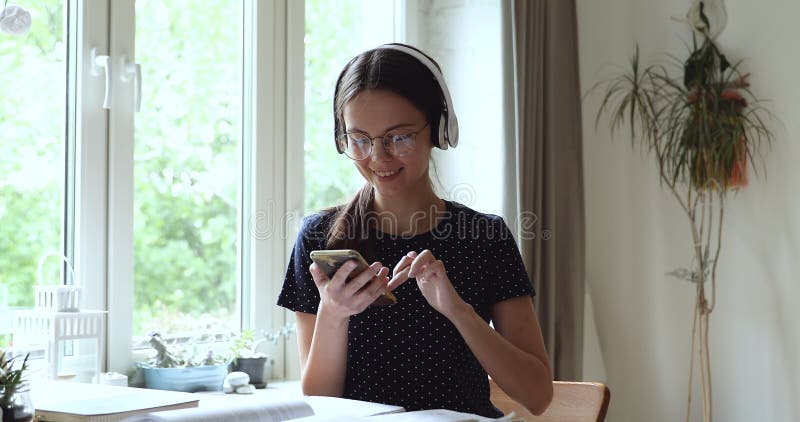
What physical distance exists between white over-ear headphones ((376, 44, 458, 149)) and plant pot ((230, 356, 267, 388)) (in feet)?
3.51

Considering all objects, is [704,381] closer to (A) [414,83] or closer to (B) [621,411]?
(B) [621,411]

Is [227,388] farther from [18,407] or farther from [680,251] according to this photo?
[680,251]

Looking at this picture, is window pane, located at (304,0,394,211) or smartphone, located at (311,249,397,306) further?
window pane, located at (304,0,394,211)

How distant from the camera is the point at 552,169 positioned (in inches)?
116

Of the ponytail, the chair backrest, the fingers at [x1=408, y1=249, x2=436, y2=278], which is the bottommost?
the chair backrest

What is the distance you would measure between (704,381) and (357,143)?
2061mm

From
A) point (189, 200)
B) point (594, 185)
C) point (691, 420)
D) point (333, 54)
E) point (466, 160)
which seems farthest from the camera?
point (594, 185)

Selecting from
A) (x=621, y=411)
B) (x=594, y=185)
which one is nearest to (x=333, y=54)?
(x=594, y=185)

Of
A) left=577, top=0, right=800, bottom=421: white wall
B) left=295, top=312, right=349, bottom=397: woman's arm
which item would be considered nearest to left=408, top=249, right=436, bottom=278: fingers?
left=295, top=312, right=349, bottom=397: woman's arm

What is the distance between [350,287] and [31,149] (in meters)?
1.00

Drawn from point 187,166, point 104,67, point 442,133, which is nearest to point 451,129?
point 442,133

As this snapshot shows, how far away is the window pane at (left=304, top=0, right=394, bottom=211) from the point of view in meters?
2.59

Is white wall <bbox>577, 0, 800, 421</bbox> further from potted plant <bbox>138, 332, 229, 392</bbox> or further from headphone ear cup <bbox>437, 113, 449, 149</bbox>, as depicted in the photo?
headphone ear cup <bbox>437, 113, 449, 149</bbox>

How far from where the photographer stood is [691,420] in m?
3.18
